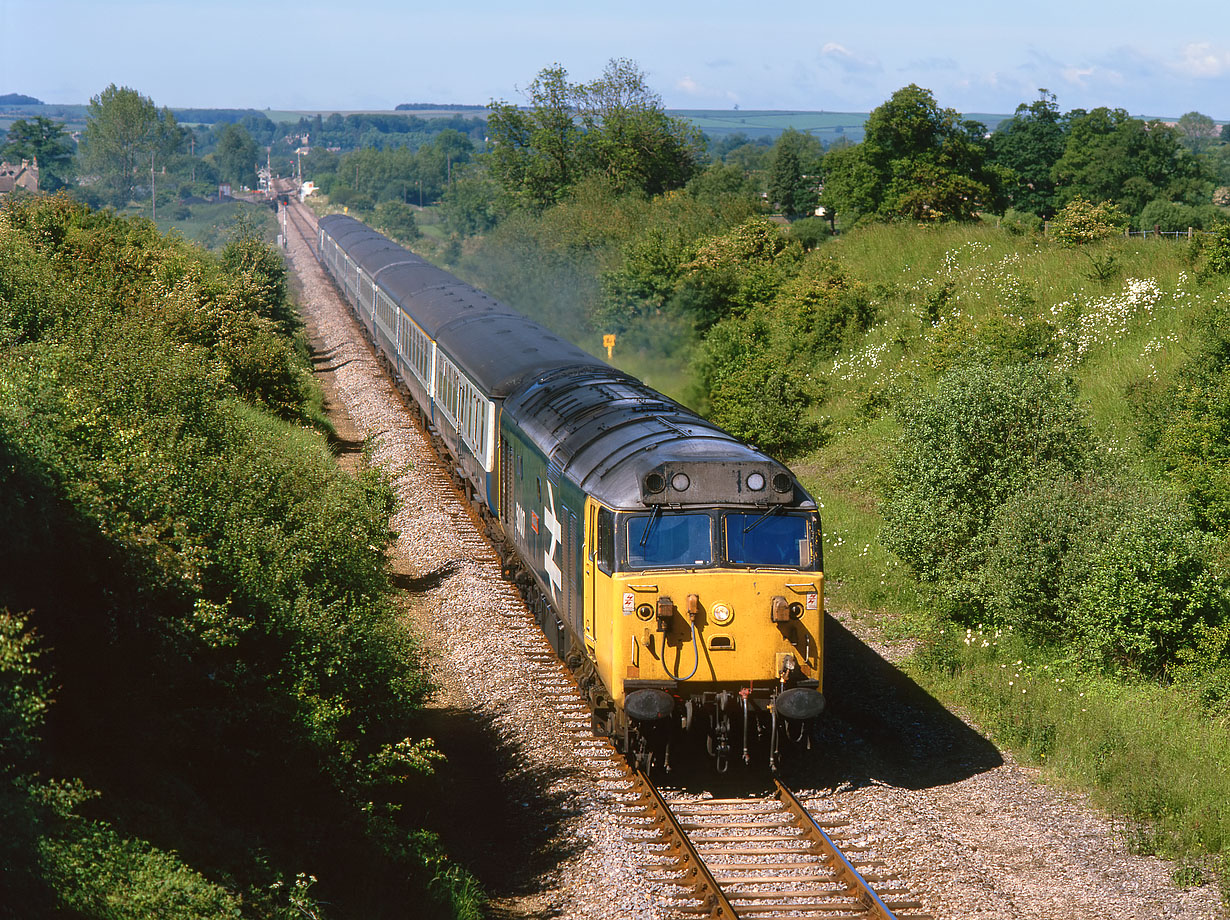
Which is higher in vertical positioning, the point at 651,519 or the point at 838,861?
the point at 651,519

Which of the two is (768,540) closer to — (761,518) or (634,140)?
(761,518)

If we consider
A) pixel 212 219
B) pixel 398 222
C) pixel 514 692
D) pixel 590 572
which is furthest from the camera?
pixel 212 219

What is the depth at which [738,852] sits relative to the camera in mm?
11336

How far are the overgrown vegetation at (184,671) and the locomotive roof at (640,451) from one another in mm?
2854

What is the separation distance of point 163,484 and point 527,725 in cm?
594

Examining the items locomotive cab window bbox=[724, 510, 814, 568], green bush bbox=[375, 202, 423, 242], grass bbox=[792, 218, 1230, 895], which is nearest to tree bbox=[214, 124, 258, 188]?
green bush bbox=[375, 202, 423, 242]

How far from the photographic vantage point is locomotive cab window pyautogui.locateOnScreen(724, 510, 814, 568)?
12.0 meters

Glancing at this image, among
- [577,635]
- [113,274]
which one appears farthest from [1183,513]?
[113,274]

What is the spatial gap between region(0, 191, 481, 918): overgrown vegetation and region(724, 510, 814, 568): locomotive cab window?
377 centimetres

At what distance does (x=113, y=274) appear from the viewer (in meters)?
25.4

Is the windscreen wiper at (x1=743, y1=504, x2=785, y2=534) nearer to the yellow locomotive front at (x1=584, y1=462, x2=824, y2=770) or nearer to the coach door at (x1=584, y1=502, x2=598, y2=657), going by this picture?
the yellow locomotive front at (x1=584, y1=462, x2=824, y2=770)

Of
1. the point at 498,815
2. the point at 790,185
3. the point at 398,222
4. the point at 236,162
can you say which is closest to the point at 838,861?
the point at 498,815

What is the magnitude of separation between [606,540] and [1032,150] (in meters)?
69.8

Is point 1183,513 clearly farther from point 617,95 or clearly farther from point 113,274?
point 617,95
